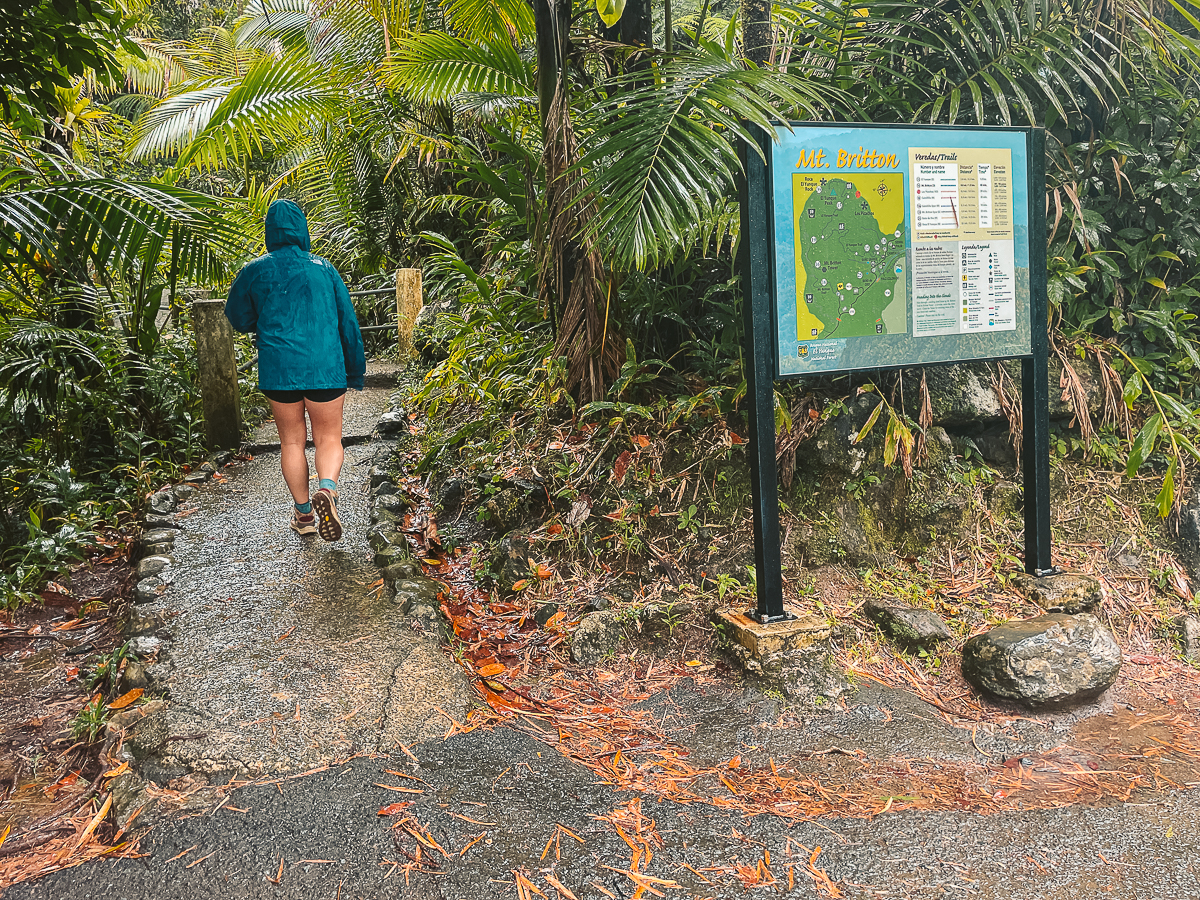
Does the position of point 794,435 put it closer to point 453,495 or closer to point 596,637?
point 596,637

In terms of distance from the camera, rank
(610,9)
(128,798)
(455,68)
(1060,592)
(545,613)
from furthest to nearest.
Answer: (455,68) < (1060,592) < (545,613) < (610,9) < (128,798)

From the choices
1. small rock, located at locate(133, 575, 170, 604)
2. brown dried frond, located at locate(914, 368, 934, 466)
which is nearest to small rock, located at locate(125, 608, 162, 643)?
small rock, located at locate(133, 575, 170, 604)

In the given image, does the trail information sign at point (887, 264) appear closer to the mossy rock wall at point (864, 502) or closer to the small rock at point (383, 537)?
the mossy rock wall at point (864, 502)

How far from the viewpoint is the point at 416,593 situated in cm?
350

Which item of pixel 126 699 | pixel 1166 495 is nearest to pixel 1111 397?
pixel 1166 495

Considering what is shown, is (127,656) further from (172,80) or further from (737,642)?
(172,80)

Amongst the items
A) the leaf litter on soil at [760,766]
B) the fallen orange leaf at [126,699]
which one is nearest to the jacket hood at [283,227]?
the leaf litter on soil at [760,766]

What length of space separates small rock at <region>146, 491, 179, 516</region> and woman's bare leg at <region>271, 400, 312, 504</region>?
1.08 metres

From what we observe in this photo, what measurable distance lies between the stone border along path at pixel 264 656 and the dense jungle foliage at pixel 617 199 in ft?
2.96

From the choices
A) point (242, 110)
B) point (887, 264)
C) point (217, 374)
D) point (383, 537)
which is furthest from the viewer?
point (217, 374)

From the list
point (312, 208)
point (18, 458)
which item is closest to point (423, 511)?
point (18, 458)

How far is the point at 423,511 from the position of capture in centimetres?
472

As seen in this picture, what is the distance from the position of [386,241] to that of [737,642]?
9093 mm

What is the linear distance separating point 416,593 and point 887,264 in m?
2.44
